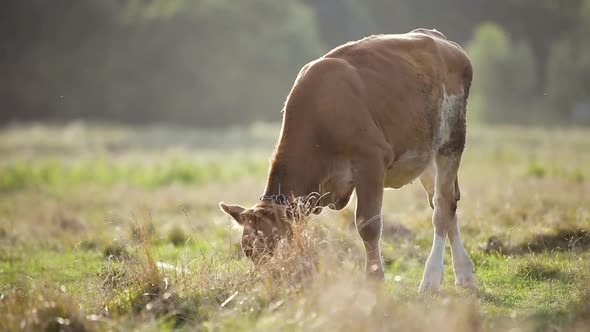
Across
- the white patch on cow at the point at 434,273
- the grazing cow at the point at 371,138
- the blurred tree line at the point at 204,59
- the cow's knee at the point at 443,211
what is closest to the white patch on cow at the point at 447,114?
the grazing cow at the point at 371,138

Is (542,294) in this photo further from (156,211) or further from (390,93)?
(156,211)

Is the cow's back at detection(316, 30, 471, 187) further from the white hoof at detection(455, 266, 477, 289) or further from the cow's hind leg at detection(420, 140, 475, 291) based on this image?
the white hoof at detection(455, 266, 477, 289)

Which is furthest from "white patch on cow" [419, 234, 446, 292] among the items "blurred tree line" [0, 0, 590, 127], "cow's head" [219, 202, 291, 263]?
"blurred tree line" [0, 0, 590, 127]

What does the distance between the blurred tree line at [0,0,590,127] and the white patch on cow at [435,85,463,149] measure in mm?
59075

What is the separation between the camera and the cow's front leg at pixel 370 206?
7488 mm

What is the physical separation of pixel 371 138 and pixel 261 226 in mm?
1259

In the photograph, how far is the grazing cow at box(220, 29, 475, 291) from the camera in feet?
24.6

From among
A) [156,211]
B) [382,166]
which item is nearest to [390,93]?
[382,166]

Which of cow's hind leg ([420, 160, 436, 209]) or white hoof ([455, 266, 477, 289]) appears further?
cow's hind leg ([420, 160, 436, 209])

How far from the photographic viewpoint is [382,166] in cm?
757

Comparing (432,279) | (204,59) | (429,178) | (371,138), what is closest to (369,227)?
(371,138)

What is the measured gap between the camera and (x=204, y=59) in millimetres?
76625

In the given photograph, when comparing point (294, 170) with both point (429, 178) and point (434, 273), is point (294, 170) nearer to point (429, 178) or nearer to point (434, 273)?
point (434, 273)

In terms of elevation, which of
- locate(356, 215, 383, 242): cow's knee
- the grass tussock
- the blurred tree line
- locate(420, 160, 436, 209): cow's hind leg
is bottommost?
the blurred tree line
